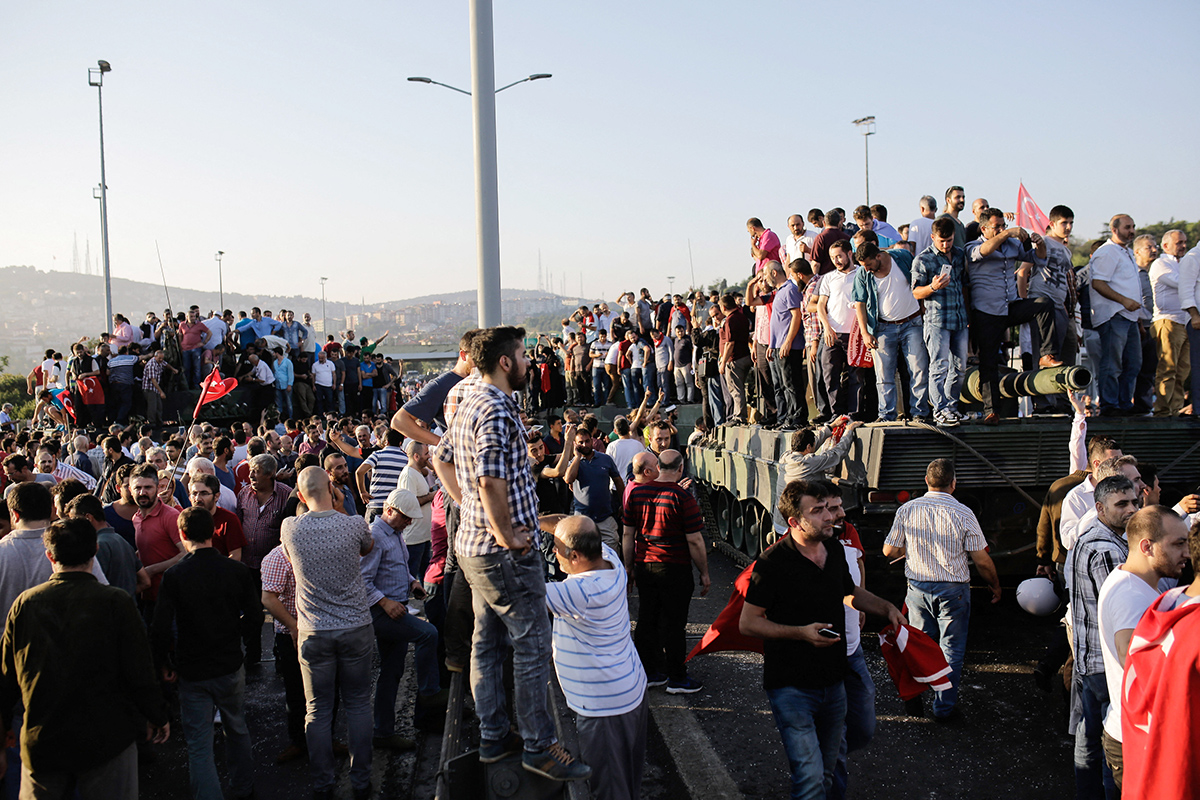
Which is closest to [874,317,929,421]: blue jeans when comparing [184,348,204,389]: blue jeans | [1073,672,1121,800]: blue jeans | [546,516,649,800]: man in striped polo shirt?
[1073,672,1121,800]: blue jeans

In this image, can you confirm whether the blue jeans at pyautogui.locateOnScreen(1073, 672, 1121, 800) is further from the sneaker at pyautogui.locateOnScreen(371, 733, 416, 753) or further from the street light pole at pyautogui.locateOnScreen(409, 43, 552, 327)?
the street light pole at pyautogui.locateOnScreen(409, 43, 552, 327)

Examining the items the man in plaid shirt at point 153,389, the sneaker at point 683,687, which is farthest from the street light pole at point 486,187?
the man in plaid shirt at point 153,389

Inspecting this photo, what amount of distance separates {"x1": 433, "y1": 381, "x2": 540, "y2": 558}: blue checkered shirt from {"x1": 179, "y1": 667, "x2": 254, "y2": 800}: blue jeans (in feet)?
6.86

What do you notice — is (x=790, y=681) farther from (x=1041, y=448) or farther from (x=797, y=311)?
(x=797, y=311)

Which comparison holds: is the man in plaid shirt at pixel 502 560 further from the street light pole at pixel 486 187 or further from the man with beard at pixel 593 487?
the street light pole at pixel 486 187

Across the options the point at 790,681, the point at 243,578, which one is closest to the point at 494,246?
the point at 243,578

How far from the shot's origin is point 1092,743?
4566 mm

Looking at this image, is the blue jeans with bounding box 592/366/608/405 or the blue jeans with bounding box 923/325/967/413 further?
the blue jeans with bounding box 592/366/608/405

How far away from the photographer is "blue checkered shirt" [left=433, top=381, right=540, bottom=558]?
12.9 feet

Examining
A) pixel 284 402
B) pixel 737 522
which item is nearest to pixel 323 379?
pixel 284 402

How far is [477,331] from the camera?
4453mm

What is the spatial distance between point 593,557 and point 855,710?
1671 mm

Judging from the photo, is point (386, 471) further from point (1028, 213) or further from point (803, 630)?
point (1028, 213)

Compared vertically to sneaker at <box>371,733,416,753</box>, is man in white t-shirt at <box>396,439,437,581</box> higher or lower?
higher
